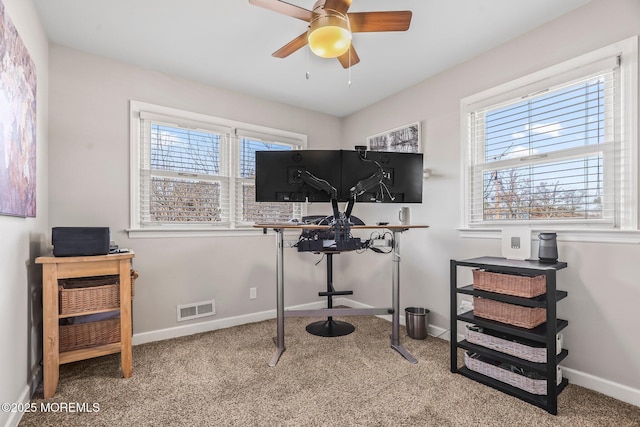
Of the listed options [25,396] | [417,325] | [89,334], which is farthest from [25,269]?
[417,325]

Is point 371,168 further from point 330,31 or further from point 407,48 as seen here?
point 330,31

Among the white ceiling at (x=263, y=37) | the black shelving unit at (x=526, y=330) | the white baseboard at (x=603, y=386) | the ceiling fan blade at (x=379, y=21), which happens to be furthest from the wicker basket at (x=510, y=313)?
the white ceiling at (x=263, y=37)

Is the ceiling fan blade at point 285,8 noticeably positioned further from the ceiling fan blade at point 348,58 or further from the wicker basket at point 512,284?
the wicker basket at point 512,284

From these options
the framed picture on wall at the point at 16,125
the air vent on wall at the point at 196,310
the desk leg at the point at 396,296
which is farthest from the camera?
the air vent on wall at the point at 196,310

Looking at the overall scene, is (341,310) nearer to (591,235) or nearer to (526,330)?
(526,330)

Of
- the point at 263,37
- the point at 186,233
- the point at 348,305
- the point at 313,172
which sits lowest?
the point at 348,305

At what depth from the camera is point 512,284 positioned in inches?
81.4

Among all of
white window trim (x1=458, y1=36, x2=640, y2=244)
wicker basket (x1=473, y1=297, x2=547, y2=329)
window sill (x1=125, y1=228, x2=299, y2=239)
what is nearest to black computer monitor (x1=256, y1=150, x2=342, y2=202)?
window sill (x1=125, y1=228, x2=299, y2=239)

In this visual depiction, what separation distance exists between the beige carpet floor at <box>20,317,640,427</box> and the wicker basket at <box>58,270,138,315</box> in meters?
0.51

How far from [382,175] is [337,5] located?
51.2 inches

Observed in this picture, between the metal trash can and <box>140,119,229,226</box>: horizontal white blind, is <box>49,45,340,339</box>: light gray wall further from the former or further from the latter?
the metal trash can

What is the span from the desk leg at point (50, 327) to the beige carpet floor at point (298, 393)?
0.11m

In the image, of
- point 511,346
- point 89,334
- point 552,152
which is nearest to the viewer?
point 511,346

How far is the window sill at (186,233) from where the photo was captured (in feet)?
9.49
